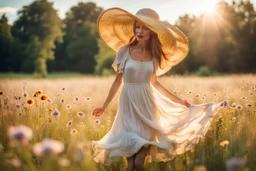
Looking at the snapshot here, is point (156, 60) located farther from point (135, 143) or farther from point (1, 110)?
point (1, 110)

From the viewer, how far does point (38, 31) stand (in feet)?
119

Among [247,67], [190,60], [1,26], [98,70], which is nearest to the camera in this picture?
[1,26]

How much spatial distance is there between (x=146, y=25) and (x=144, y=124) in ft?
3.35

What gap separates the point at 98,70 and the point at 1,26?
71.0 ft

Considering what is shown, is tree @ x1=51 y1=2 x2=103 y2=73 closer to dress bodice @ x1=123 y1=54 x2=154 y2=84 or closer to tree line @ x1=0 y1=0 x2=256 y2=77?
tree line @ x1=0 y1=0 x2=256 y2=77

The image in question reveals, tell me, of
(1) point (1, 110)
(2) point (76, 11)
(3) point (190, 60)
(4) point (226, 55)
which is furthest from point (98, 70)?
(1) point (1, 110)

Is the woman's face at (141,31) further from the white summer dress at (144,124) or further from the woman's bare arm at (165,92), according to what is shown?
the woman's bare arm at (165,92)

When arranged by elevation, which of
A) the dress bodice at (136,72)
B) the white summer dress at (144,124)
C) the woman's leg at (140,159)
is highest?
the dress bodice at (136,72)

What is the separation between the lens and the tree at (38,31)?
3441 centimetres

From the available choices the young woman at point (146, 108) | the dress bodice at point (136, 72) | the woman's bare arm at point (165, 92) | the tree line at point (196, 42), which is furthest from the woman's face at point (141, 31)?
the tree line at point (196, 42)

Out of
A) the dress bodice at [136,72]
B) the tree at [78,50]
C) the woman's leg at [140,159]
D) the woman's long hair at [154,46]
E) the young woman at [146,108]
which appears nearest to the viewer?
the woman's leg at [140,159]

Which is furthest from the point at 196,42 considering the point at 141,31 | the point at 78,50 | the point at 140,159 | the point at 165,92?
the point at 140,159

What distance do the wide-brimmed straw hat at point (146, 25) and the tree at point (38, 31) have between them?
99.7 feet

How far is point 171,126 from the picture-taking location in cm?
384
